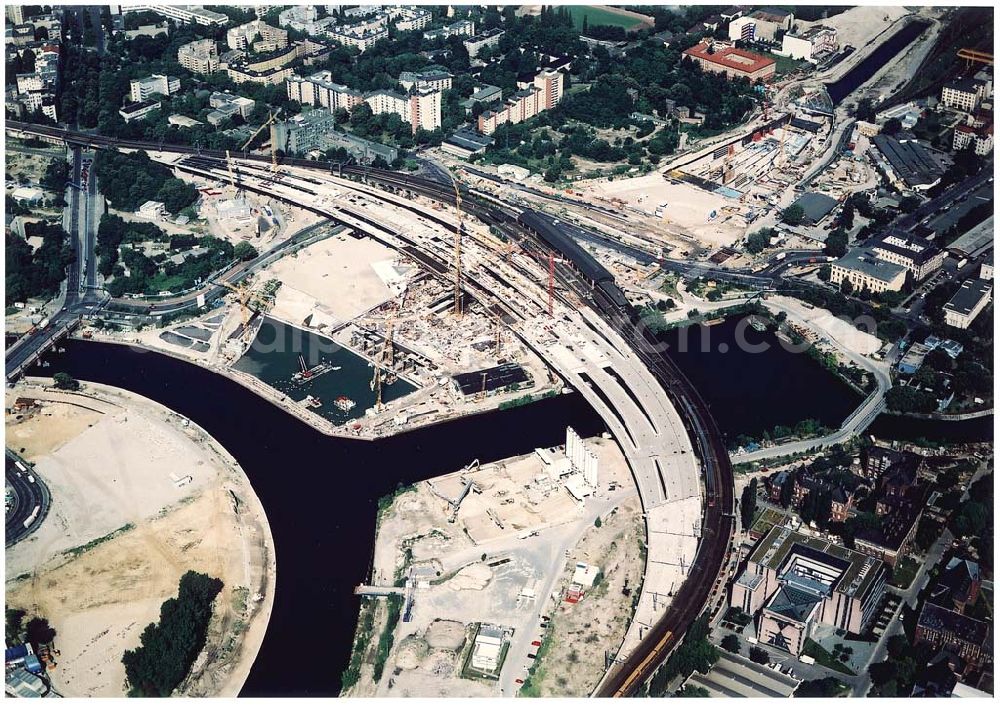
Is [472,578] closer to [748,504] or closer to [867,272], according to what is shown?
[748,504]

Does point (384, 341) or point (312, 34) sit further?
point (312, 34)

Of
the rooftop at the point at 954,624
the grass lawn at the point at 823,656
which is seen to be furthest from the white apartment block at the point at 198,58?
the rooftop at the point at 954,624

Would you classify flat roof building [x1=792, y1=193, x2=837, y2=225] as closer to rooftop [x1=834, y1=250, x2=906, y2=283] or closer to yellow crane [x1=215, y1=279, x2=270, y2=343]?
rooftop [x1=834, y1=250, x2=906, y2=283]

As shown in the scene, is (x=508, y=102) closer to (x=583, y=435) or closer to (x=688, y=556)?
(x=583, y=435)

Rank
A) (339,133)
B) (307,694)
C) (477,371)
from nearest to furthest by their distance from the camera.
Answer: (307,694) → (477,371) → (339,133)

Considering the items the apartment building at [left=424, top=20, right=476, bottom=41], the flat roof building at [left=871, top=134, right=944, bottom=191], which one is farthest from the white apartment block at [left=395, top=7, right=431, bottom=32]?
the flat roof building at [left=871, top=134, right=944, bottom=191]

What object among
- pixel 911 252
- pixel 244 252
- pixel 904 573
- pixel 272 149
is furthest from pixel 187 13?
pixel 904 573

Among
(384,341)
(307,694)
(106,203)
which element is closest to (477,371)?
(384,341)

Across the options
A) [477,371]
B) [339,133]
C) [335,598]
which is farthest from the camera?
[339,133]
